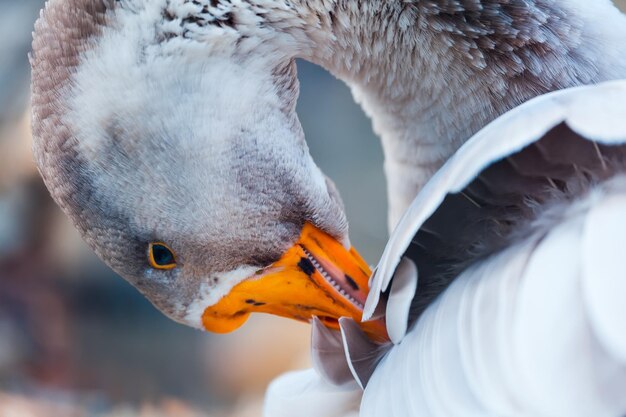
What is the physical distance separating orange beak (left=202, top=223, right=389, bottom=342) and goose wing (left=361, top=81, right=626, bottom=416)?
0.58 ft

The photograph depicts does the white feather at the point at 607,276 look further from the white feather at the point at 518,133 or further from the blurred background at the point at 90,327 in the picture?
the blurred background at the point at 90,327

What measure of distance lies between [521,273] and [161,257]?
0.50m

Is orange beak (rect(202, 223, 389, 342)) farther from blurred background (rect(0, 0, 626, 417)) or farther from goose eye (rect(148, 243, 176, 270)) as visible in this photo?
blurred background (rect(0, 0, 626, 417))

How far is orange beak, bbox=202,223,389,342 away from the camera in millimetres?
1040

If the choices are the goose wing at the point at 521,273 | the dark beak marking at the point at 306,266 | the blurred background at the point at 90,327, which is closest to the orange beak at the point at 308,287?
the dark beak marking at the point at 306,266

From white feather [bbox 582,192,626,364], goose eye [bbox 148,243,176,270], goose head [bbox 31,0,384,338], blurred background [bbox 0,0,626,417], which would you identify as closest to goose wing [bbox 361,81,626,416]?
white feather [bbox 582,192,626,364]

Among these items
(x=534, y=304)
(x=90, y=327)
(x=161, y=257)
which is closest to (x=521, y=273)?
(x=534, y=304)

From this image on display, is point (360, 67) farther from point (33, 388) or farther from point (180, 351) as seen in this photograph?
point (33, 388)

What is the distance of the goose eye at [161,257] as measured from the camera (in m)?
1.00

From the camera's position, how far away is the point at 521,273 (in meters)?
0.72

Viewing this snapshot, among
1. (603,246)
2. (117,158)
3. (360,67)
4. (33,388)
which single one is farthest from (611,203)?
(33,388)

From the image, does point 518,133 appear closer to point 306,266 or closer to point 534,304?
point 534,304

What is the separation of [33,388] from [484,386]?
194 centimetres

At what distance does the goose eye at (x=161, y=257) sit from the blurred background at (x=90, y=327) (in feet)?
4.15
